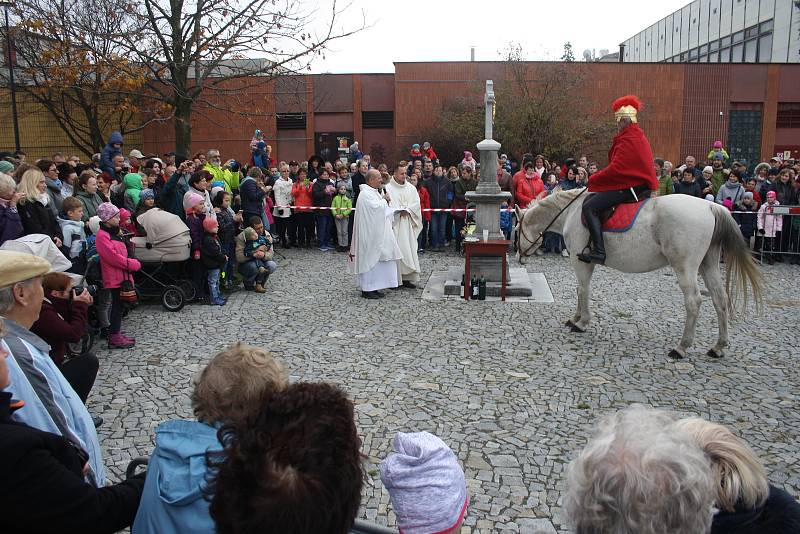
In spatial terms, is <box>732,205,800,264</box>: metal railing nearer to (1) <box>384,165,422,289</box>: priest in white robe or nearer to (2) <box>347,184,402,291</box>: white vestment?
(1) <box>384,165,422,289</box>: priest in white robe

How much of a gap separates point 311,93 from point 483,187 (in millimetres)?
19395

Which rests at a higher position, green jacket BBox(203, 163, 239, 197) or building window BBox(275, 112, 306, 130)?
building window BBox(275, 112, 306, 130)

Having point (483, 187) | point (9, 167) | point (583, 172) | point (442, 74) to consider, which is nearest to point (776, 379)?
point (483, 187)

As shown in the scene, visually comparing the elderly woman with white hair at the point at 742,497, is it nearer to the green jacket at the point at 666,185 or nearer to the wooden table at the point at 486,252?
the wooden table at the point at 486,252

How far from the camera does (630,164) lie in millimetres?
7414

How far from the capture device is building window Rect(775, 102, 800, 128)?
2812 centimetres

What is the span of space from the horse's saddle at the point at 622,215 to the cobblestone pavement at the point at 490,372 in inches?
51.1

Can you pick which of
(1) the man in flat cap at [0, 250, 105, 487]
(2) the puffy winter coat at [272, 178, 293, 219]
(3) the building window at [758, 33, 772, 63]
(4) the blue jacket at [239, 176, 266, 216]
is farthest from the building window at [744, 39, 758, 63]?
(1) the man in flat cap at [0, 250, 105, 487]

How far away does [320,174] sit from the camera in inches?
590

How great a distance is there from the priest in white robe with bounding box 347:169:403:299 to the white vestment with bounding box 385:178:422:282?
394 millimetres

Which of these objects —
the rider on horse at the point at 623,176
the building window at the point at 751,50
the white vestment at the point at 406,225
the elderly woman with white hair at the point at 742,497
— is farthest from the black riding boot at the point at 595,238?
the building window at the point at 751,50

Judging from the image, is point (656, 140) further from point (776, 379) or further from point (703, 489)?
point (703, 489)

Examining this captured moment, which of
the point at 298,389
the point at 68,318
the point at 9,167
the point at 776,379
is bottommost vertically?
the point at 776,379

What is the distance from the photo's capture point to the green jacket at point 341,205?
14.3m
